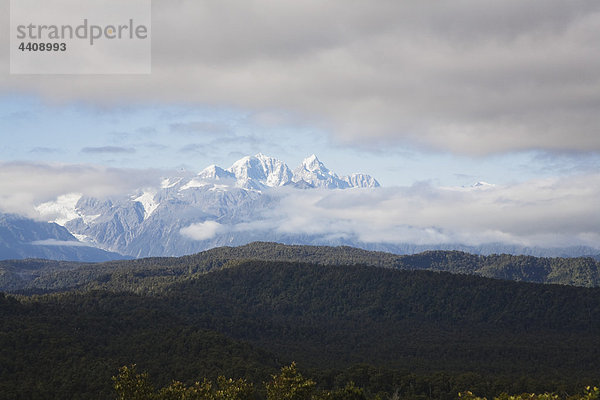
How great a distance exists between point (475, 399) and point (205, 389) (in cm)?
5571

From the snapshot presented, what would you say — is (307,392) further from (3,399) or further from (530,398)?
(3,399)

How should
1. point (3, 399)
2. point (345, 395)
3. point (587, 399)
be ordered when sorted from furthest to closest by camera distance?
1. point (3, 399)
2. point (345, 395)
3. point (587, 399)

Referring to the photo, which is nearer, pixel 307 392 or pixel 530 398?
pixel 530 398

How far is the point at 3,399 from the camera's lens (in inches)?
7849

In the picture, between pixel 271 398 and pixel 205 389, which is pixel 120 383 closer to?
pixel 205 389

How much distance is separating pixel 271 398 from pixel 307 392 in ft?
25.5

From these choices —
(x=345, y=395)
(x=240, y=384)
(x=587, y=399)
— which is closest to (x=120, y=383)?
(x=240, y=384)

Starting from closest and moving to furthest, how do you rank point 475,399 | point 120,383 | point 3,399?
point 475,399 < point 120,383 < point 3,399

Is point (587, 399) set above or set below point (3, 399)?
above

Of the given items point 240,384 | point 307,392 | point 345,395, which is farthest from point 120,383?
point 345,395

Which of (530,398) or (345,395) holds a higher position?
(530,398)

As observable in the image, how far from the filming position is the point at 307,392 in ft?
440

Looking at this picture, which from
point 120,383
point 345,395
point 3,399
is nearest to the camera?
point 120,383

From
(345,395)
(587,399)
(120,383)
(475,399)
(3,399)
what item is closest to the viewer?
(587,399)
